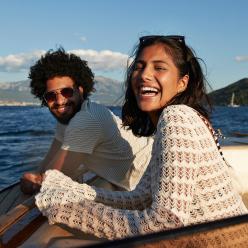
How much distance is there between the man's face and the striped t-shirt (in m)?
0.22

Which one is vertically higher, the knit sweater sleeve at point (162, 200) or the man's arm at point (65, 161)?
the knit sweater sleeve at point (162, 200)

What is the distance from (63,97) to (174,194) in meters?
2.36

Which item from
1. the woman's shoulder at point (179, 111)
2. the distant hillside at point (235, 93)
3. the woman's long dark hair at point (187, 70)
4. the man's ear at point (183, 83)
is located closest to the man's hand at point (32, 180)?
the woman's long dark hair at point (187, 70)

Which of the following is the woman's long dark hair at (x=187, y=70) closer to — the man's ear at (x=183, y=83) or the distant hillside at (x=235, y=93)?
the man's ear at (x=183, y=83)

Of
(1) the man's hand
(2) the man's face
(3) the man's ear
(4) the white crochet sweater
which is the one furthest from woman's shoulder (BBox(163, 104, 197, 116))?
(2) the man's face

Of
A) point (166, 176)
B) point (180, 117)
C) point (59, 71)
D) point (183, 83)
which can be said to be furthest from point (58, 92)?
point (166, 176)

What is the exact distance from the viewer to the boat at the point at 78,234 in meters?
1.10

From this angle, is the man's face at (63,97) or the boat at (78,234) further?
the man's face at (63,97)

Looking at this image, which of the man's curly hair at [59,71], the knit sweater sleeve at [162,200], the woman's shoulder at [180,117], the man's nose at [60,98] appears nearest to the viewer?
the knit sweater sleeve at [162,200]

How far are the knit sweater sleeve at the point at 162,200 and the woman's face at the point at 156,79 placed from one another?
1.37ft

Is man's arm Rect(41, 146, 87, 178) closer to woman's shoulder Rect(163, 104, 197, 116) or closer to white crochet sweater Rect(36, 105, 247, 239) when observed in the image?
white crochet sweater Rect(36, 105, 247, 239)

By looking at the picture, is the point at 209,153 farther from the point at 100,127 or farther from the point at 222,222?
the point at 100,127

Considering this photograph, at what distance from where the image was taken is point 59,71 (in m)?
4.13

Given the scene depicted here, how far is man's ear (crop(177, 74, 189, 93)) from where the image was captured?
2.57 m
